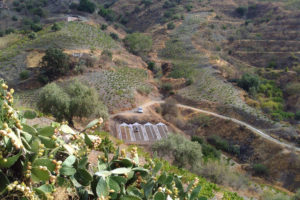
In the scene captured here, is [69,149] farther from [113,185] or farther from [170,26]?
[170,26]

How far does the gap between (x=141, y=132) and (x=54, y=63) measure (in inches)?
770

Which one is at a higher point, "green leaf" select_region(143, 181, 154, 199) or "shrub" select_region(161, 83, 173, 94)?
"green leaf" select_region(143, 181, 154, 199)

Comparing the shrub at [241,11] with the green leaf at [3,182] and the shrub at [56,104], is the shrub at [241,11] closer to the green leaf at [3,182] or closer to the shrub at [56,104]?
the shrub at [56,104]

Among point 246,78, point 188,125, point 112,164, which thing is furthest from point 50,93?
point 246,78

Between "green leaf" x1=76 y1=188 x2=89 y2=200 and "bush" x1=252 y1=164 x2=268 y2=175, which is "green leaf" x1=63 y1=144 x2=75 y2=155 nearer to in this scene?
"green leaf" x1=76 y1=188 x2=89 y2=200

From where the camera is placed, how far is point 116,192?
10.4 feet

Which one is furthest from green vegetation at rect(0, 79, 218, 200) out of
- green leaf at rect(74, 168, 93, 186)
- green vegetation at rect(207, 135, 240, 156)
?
green vegetation at rect(207, 135, 240, 156)

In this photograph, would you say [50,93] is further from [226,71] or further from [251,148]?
[226,71]

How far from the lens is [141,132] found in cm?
3022

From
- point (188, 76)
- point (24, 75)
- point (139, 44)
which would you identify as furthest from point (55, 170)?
point (139, 44)

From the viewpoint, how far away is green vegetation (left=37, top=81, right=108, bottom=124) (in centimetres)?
1889

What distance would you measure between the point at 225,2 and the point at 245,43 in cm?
2680

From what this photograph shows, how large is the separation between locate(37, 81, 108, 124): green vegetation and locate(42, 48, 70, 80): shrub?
17867mm

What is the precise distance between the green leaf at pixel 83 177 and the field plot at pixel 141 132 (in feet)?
80.6
